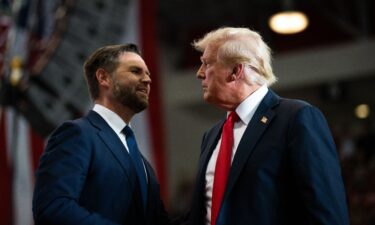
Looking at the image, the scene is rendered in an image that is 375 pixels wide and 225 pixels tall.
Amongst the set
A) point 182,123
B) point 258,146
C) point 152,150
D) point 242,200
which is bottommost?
point 182,123

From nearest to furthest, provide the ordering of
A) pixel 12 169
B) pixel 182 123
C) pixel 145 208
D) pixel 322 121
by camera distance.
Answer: pixel 322 121 → pixel 145 208 → pixel 12 169 → pixel 182 123

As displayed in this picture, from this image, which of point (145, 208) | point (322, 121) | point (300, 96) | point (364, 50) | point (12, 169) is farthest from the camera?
point (300, 96)

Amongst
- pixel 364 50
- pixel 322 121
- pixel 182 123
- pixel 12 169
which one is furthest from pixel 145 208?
pixel 182 123

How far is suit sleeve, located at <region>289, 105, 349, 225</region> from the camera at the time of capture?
7.35ft

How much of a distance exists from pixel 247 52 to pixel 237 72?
0.24ft

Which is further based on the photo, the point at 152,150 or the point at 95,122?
the point at 152,150

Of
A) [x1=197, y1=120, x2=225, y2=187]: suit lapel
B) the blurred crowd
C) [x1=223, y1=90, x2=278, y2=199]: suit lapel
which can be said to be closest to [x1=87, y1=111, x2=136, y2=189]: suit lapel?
[x1=197, y1=120, x2=225, y2=187]: suit lapel

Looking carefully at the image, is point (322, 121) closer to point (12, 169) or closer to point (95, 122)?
point (95, 122)

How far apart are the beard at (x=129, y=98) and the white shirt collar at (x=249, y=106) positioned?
1.09ft

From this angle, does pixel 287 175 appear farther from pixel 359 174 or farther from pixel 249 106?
pixel 359 174

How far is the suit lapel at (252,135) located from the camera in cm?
237

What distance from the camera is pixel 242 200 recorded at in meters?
2.35

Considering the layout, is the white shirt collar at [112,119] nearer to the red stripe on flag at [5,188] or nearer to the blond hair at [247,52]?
the blond hair at [247,52]

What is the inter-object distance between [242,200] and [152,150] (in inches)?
127
